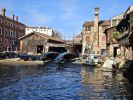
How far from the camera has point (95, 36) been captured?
9119 cm

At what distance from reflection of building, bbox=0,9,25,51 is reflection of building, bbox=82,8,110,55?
26.8 m

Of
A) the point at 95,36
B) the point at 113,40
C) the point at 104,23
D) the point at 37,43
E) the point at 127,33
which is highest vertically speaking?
the point at 104,23

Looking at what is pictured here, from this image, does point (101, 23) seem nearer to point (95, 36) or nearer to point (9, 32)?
point (95, 36)

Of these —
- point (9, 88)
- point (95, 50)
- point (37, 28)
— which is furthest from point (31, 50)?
point (9, 88)

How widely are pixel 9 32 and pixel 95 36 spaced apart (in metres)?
33.7

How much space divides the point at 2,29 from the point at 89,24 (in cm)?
2863

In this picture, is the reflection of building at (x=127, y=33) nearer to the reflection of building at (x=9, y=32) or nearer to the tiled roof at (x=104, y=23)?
the tiled roof at (x=104, y=23)

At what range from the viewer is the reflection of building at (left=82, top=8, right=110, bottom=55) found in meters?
89.8

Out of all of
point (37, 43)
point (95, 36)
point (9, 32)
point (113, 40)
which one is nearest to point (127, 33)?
point (113, 40)

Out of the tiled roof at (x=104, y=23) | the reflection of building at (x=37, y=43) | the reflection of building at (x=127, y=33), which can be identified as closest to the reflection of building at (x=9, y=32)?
the reflection of building at (x=37, y=43)

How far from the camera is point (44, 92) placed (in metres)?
20.8

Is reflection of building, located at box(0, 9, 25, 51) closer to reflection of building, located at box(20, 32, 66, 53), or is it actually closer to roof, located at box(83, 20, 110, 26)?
reflection of building, located at box(20, 32, 66, 53)

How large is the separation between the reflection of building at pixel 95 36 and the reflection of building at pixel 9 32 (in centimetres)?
2676

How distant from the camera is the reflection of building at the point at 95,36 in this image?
8979 cm
